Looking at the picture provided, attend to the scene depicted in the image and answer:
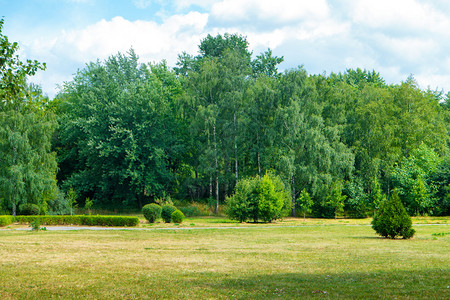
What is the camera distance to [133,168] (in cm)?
4875

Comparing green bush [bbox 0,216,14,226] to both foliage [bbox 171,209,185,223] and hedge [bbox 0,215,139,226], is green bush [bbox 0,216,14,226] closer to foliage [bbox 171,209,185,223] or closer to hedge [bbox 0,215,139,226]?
hedge [bbox 0,215,139,226]

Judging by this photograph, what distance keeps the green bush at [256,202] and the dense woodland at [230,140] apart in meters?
9.44

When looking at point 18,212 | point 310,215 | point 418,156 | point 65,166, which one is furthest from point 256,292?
point 65,166

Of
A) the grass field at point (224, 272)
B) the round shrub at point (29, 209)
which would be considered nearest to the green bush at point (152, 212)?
the round shrub at point (29, 209)

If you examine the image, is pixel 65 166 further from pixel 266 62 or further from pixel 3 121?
pixel 266 62

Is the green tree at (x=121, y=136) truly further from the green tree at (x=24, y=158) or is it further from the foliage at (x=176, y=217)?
the foliage at (x=176, y=217)

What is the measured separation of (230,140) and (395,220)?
3019 cm

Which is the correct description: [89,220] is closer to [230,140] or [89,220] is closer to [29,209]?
[29,209]

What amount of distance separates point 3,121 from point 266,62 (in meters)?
34.8

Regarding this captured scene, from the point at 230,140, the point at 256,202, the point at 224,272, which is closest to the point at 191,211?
the point at 230,140

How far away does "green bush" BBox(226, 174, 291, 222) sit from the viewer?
32.0m

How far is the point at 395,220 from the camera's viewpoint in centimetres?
1780

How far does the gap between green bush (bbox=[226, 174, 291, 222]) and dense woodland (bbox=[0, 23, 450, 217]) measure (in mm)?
9441

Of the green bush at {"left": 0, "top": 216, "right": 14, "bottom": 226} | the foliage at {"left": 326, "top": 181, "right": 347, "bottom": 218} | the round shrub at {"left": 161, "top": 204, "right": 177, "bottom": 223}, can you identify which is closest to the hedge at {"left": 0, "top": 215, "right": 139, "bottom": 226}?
the green bush at {"left": 0, "top": 216, "right": 14, "bottom": 226}
